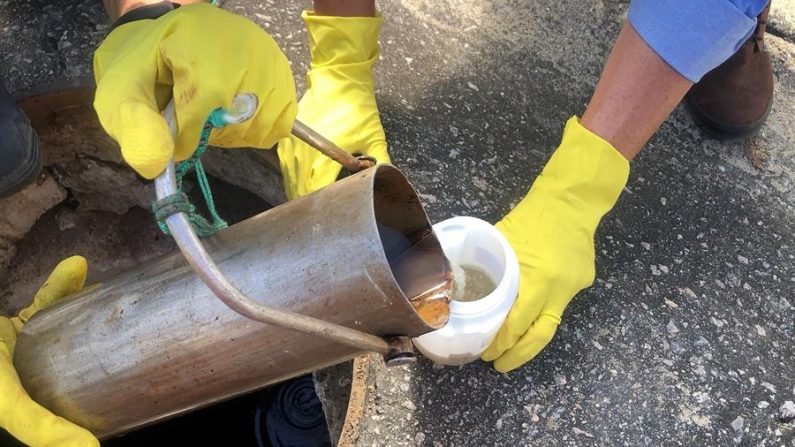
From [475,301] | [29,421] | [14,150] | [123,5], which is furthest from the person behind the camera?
[123,5]

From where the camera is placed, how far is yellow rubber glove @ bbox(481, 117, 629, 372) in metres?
1.35

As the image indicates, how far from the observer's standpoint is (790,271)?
1.59m

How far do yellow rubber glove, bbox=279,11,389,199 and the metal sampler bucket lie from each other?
1.66 ft

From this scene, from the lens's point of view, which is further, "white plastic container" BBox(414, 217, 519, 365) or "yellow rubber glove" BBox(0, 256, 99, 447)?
"white plastic container" BBox(414, 217, 519, 365)

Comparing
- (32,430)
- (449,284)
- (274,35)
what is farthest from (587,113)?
(32,430)

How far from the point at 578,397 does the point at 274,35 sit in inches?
46.4

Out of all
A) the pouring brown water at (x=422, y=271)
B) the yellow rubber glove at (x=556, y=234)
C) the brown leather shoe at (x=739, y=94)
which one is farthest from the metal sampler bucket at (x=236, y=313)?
the brown leather shoe at (x=739, y=94)

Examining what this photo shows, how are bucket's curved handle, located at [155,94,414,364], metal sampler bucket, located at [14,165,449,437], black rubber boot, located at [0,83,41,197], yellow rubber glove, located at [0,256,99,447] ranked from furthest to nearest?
1. black rubber boot, located at [0,83,41,197]
2. yellow rubber glove, located at [0,256,99,447]
3. metal sampler bucket, located at [14,165,449,437]
4. bucket's curved handle, located at [155,94,414,364]

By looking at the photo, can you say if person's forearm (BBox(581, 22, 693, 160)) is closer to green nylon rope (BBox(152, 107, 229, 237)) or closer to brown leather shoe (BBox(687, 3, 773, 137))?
brown leather shoe (BBox(687, 3, 773, 137))

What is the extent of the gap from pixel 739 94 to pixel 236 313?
1.44 metres

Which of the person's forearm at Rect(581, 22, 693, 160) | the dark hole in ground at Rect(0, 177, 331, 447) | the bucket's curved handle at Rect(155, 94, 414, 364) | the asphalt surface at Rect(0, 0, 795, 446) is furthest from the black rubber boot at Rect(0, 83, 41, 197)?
the person's forearm at Rect(581, 22, 693, 160)

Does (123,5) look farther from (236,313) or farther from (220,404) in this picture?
(220,404)

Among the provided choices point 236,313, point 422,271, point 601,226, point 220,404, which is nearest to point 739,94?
point 601,226

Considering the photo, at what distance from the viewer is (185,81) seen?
927 mm
